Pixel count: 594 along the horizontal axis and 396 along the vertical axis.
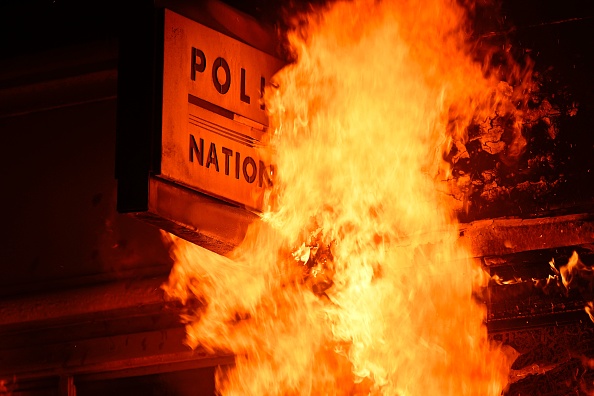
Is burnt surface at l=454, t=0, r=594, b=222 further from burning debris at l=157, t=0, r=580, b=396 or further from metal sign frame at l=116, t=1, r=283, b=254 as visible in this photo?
metal sign frame at l=116, t=1, r=283, b=254

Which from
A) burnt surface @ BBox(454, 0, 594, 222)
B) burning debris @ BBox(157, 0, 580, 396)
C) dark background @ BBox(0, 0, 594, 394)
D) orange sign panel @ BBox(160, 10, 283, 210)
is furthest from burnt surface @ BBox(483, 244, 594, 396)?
orange sign panel @ BBox(160, 10, 283, 210)

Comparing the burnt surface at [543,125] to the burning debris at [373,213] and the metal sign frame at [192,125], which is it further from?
the metal sign frame at [192,125]

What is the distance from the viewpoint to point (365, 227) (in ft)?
14.7

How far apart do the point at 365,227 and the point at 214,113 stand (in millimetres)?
1101

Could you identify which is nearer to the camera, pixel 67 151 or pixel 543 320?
pixel 543 320

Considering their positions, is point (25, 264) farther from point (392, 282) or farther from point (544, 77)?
point (544, 77)

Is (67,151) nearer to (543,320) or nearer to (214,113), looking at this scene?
(214,113)

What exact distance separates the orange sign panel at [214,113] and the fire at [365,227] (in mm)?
177

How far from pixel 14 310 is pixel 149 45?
92.0 inches

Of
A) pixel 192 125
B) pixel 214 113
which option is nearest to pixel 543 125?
pixel 214 113

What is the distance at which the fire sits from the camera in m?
4.23

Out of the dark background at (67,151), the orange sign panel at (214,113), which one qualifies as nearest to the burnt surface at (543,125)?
the dark background at (67,151)

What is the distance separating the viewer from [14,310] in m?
5.21

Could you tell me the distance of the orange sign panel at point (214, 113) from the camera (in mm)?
3637
